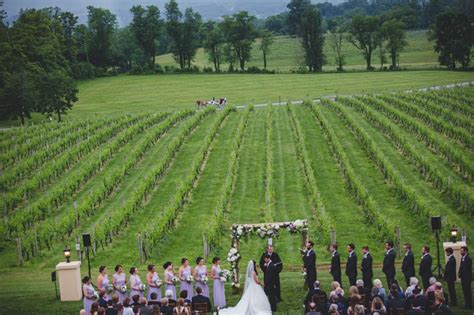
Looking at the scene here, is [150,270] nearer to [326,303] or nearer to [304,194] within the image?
[326,303]

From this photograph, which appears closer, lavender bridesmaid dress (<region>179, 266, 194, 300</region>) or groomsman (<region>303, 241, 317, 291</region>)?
lavender bridesmaid dress (<region>179, 266, 194, 300</region>)

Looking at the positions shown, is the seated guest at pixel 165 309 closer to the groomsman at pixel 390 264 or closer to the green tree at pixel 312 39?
the groomsman at pixel 390 264

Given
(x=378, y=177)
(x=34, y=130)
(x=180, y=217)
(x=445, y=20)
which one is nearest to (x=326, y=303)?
(x=180, y=217)

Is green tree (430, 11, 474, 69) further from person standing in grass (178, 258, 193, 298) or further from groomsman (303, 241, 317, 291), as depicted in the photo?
person standing in grass (178, 258, 193, 298)

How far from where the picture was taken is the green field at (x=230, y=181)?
26297 mm

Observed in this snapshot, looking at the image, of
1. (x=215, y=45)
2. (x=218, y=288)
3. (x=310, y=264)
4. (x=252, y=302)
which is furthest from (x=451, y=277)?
(x=215, y=45)

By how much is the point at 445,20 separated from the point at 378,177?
65837mm

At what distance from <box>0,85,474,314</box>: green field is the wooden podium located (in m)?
0.38

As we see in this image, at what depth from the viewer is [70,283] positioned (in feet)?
66.9

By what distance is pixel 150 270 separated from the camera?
18453mm

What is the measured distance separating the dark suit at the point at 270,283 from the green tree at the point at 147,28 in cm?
9560

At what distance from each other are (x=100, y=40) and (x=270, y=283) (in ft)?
307

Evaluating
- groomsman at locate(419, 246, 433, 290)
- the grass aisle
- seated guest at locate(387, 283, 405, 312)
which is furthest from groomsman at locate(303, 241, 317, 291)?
the grass aisle

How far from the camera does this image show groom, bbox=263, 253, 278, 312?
18.7 metres
